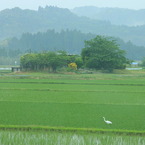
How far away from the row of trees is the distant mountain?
396ft

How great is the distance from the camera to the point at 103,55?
39.0 meters

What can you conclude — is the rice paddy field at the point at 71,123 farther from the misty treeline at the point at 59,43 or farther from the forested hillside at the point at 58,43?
the forested hillside at the point at 58,43

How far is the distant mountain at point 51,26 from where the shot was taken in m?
168

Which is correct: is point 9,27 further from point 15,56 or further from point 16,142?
point 16,142

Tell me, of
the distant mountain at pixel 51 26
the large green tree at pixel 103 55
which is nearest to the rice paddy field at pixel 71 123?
the large green tree at pixel 103 55

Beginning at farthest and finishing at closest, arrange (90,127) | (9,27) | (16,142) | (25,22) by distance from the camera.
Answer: (25,22), (9,27), (90,127), (16,142)

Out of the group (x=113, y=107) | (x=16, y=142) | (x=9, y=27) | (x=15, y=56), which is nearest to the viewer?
(x=16, y=142)

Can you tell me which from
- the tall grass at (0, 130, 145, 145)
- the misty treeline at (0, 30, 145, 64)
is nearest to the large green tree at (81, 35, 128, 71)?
the tall grass at (0, 130, 145, 145)

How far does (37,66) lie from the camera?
3628 centimetres

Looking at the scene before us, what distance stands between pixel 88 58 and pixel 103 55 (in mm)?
2152

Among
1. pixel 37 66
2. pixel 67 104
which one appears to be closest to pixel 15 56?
pixel 37 66

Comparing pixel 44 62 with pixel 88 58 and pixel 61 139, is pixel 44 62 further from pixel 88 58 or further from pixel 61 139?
pixel 61 139

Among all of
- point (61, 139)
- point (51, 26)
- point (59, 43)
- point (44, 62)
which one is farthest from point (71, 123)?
point (51, 26)

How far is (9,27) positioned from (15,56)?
104187 mm
